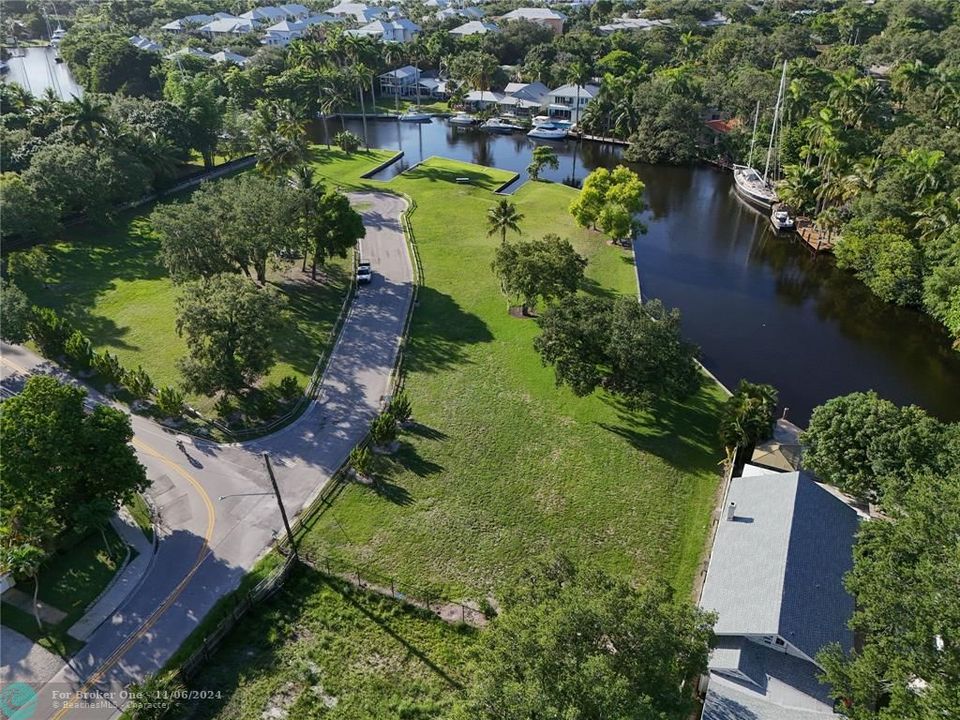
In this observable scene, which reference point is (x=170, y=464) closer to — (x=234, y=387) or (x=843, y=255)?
(x=234, y=387)

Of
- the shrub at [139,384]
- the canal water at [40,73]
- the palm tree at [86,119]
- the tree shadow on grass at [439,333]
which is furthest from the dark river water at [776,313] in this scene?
the canal water at [40,73]

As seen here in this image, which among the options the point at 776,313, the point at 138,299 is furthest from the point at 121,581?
the point at 776,313

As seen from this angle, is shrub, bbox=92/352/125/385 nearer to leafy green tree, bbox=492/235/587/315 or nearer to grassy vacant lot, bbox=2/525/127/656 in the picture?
grassy vacant lot, bbox=2/525/127/656

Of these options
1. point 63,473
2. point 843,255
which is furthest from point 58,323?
point 843,255

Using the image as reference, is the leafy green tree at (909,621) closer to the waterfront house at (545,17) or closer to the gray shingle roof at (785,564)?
the gray shingle roof at (785,564)

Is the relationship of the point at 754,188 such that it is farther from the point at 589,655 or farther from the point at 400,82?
the point at 589,655

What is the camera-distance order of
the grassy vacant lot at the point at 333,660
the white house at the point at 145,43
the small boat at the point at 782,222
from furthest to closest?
the white house at the point at 145,43, the small boat at the point at 782,222, the grassy vacant lot at the point at 333,660

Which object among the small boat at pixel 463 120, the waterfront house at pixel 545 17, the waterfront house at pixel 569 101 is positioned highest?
the waterfront house at pixel 545 17
